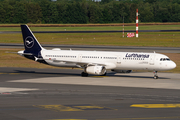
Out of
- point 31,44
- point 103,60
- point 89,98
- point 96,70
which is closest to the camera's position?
point 89,98

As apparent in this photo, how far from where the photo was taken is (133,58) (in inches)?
1971

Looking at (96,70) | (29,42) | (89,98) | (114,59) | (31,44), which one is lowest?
(89,98)

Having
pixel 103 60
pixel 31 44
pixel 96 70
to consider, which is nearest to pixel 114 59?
pixel 103 60

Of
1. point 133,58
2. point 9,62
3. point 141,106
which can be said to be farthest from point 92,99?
point 9,62

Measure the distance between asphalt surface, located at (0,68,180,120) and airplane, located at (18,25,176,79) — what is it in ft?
6.02

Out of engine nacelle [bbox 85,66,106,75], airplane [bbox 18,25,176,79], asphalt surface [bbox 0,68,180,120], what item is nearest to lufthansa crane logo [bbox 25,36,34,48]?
airplane [bbox 18,25,176,79]

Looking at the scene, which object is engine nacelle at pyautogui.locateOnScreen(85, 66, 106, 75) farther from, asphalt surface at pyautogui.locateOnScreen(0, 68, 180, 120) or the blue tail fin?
the blue tail fin

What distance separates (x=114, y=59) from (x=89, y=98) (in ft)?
60.0

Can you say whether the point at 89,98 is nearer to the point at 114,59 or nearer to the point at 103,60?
the point at 114,59

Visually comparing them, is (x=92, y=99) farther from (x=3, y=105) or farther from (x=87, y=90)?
(x=3, y=105)

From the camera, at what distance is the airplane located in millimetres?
49000

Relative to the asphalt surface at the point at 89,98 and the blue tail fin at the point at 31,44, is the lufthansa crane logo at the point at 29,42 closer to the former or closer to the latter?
the blue tail fin at the point at 31,44

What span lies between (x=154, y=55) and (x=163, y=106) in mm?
20807

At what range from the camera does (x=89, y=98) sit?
33750mm
